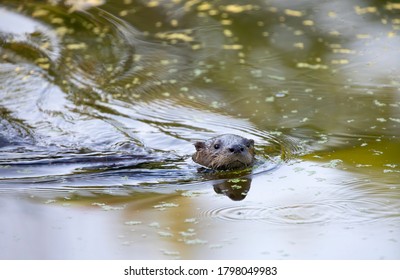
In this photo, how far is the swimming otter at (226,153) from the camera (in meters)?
6.55

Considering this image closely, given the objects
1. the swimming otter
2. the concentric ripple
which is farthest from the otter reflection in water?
the concentric ripple

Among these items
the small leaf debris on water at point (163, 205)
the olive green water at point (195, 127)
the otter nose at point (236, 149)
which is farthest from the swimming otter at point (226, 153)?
the small leaf debris on water at point (163, 205)

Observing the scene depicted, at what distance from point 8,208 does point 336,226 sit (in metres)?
2.03

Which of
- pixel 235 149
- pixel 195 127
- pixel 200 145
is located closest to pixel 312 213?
pixel 235 149

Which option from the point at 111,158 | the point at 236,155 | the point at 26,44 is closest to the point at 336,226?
the point at 236,155

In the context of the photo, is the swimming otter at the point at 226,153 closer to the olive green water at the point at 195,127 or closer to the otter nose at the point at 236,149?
the otter nose at the point at 236,149

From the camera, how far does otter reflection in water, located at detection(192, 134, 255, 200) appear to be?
20.6 feet

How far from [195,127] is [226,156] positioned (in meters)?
1.24

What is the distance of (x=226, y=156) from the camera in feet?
21.4

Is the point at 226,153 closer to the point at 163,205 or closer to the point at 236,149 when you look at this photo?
the point at 236,149

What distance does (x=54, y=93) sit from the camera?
8438 mm

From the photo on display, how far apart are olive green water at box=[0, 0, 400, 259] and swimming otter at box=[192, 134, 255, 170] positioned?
0.14 metres

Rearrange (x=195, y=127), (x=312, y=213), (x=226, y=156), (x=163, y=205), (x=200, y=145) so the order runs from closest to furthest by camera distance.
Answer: (x=312, y=213)
(x=163, y=205)
(x=226, y=156)
(x=200, y=145)
(x=195, y=127)
